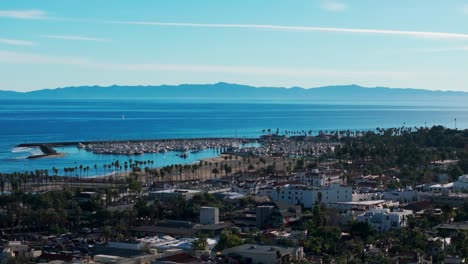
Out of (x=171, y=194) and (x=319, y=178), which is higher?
(x=319, y=178)

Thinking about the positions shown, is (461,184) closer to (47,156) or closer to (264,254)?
(264,254)

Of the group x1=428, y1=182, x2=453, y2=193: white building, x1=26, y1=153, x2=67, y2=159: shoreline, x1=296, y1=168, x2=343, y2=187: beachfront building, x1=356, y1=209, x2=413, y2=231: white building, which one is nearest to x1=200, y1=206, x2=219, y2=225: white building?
x1=356, y1=209, x2=413, y2=231: white building

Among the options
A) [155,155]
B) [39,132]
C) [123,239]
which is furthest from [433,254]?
[39,132]

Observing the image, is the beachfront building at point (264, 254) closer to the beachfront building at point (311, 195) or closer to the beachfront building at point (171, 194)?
the beachfront building at point (311, 195)

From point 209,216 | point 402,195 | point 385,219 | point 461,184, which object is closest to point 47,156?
point 402,195

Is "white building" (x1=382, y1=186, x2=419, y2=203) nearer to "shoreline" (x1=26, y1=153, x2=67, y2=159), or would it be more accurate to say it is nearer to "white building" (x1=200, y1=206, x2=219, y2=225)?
"white building" (x1=200, y1=206, x2=219, y2=225)

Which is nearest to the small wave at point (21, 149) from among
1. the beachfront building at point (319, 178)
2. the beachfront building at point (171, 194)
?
the beachfront building at point (319, 178)
